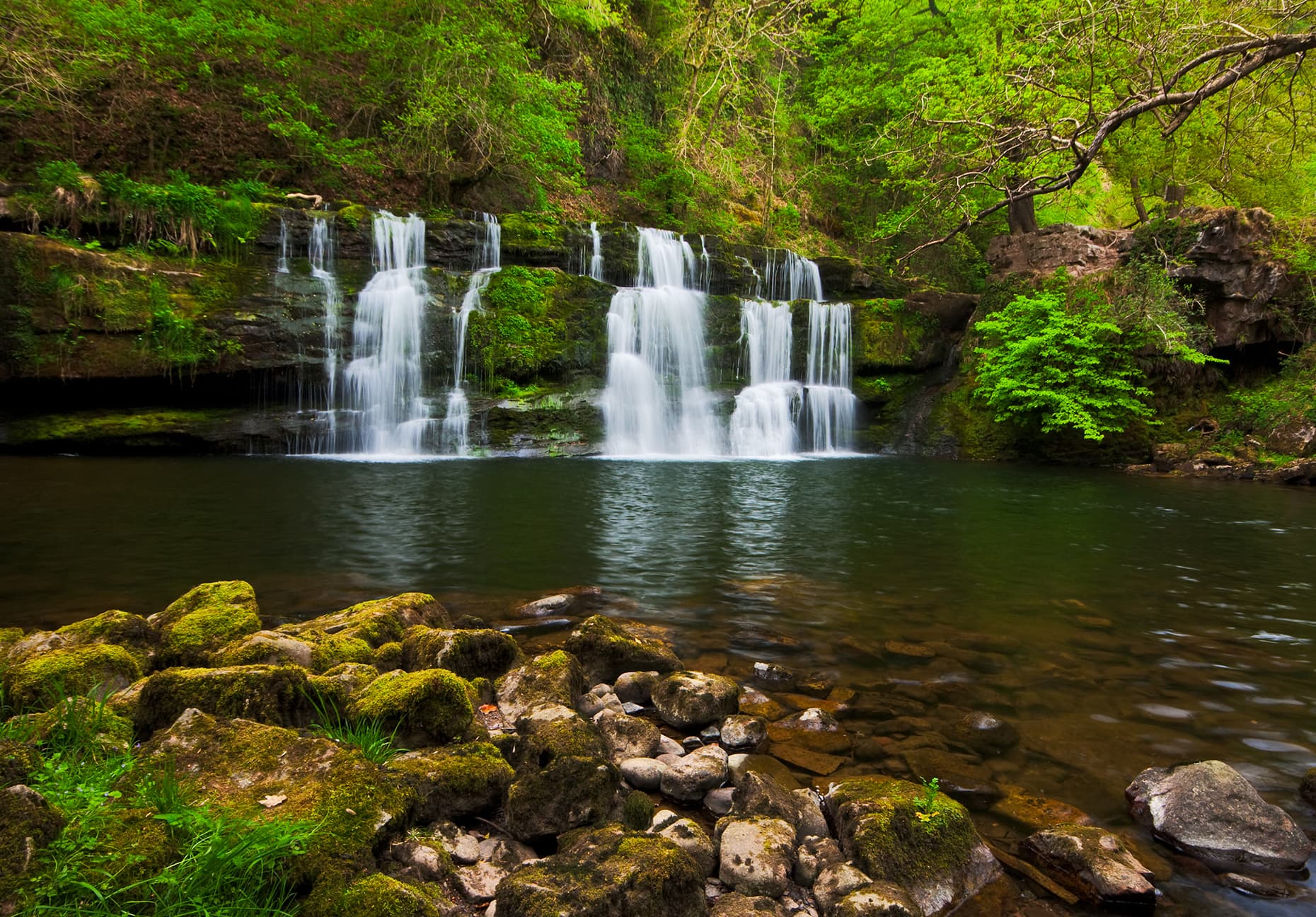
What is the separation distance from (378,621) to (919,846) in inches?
119

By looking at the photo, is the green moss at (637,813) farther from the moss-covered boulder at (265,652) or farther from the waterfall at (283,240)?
the waterfall at (283,240)

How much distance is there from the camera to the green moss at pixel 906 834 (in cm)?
225

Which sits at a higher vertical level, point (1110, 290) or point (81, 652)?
point (1110, 290)

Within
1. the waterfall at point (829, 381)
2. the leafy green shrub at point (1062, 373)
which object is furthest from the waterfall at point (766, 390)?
the leafy green shrub at point (1062, 373)

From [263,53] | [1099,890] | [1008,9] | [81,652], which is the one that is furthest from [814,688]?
[263,53]

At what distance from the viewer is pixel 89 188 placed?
13469mm

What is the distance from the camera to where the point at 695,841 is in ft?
7.51

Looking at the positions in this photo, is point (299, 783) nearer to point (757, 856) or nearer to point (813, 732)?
point (757, 856)

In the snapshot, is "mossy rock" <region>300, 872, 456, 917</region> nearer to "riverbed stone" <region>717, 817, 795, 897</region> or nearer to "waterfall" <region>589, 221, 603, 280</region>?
"riverbed stone" <region>717, 817, 795, 897</region>

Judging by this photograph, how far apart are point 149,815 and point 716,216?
2571cm

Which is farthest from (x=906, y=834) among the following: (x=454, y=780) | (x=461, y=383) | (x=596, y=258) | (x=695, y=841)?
(x=596, y=258)

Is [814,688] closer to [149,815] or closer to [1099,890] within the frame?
[1099,890]

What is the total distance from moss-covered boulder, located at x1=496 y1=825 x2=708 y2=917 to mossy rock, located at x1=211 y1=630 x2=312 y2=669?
5.30ft

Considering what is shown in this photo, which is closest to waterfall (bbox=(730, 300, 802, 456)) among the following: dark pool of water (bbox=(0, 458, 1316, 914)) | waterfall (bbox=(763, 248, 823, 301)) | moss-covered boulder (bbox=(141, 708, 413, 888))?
waterfall (bbox=(763, 248, 823, 301))
